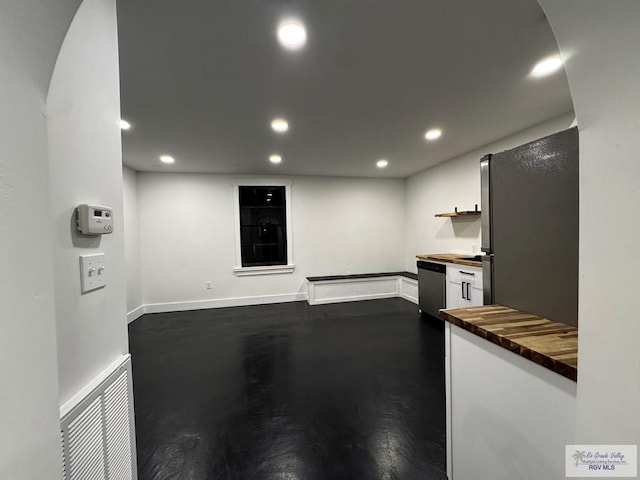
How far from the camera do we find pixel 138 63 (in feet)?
5.53

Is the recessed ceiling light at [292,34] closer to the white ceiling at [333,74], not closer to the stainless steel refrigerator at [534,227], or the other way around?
the white ceiling at [333,74]

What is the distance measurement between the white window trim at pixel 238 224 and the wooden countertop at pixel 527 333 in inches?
154

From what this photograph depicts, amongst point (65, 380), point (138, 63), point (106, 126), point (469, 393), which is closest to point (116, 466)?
point (65, 380)

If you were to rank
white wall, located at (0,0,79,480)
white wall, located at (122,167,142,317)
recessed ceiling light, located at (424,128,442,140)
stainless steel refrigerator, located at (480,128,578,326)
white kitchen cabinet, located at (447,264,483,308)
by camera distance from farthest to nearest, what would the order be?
white wall, located at (122,167,142,317) → white kitchen cabinet, located at (447,264,483,308) → recessed ceiling light, located at (424,128,442,140) → stainless steel refrigerator, located at (480,128,578,326) → white wall, located at (0,0,79,480)

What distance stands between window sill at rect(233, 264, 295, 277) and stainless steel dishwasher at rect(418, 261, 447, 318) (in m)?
2.33

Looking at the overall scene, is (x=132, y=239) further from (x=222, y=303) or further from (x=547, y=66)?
(x=547, y=66)

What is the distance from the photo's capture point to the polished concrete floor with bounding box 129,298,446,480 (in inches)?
60.6

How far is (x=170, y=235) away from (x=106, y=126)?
3.99 metres

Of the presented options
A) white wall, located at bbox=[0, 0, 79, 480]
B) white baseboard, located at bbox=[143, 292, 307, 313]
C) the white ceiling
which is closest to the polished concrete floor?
white baseboard, located at bbox=[143, 292, 307, 313]

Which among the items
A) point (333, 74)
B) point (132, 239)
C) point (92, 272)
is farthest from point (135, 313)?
point (333, 74)

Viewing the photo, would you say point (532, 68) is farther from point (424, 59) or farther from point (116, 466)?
point (116, 466)

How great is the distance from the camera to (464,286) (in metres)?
3.30

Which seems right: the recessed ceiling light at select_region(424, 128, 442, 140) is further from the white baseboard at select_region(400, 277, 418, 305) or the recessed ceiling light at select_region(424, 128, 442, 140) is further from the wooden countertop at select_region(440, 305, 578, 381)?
the white baseboard at select_region(400, 277, 418, 305)

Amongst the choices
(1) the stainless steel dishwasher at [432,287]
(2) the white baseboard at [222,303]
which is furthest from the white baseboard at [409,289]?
(2) the white baseboard at [222,303]
